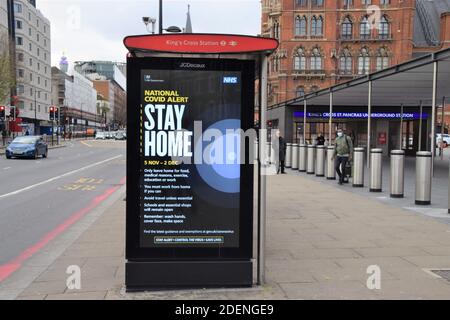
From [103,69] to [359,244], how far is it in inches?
7771

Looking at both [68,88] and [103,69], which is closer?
[68,88]

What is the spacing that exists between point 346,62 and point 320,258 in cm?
7584

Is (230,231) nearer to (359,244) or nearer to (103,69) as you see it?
(359,244)

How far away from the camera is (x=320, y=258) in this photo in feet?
20.3

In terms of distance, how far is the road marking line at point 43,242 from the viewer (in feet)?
19.6

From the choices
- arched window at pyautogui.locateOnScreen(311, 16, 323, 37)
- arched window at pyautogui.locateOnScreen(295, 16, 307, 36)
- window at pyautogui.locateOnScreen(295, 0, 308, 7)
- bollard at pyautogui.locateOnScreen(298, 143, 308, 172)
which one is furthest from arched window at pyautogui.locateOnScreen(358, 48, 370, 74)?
bollard at pyautogui.locateOnScreen(298, 143, 308, 172)

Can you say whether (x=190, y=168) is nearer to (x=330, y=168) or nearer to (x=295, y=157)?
(x=330, y=168)

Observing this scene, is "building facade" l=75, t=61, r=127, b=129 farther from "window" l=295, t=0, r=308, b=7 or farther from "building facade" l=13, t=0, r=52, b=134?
"window" l=295, t=0, r=308, b=7

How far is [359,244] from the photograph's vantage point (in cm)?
699

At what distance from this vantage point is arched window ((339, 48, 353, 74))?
255 ft

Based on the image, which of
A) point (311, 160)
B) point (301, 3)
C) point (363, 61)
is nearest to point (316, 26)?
point (301, 3)

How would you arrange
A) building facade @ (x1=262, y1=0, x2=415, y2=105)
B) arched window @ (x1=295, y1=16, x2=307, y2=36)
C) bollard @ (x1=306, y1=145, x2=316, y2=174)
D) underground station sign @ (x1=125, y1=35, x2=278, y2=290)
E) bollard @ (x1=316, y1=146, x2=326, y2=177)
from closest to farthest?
underground station sign @ (x1=125, y1=35, x2=278, y2=290), bollard @ (x1=316, y1=146, x2=326, y2=177), bollard @ (x1=306, y1=145, x2=316, y2=174), building facade @ (x1=262, y1=0, x2=415, y2=105), arched window @ (x1=295, y1=16, x2=307, y2=36)

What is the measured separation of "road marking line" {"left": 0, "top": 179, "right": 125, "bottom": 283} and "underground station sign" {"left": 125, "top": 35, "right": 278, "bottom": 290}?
2.10m

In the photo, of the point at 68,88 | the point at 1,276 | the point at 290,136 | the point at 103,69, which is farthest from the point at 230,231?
the point at 103,69
